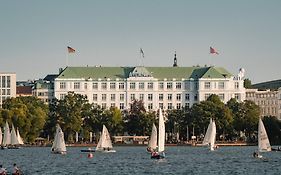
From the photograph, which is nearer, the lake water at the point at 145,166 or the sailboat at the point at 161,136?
the lake water at the point at 145,166

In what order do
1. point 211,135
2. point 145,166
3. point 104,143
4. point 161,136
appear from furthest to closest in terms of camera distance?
point 211,135 → point 104,143 → point 161,136 → point 145,166

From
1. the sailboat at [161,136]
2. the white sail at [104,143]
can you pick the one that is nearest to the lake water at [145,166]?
the sailboat at [161,136]

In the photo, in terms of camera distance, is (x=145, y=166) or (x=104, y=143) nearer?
(x=145, y=166)

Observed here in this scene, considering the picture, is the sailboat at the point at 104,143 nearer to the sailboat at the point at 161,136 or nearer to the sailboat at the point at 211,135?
the sailboat at the point at 211,135

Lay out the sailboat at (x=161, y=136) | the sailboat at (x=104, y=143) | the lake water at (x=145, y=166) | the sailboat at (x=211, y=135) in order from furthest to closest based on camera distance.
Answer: the sailboat at (x=211, y=135) → the sailboat at (x=104, y=143) → the sailboat at (x=161, y=136) → the lake water at (x=145, y=166)

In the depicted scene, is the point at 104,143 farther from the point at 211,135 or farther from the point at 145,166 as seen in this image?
the point at 145,166

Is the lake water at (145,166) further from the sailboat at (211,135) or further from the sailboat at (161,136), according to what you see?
the sailboat at (211,135)

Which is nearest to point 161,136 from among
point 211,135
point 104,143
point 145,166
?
point 145,166

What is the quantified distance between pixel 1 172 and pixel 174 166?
33120mm

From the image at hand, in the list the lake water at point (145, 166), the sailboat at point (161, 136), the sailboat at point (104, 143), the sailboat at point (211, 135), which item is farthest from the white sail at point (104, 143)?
the sailboat at point (161, 136)

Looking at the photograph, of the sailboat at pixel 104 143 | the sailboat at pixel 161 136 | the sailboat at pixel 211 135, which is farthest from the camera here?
the sailboat at pixel 211 135

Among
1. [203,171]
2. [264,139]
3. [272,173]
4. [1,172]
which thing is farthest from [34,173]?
[264,139]

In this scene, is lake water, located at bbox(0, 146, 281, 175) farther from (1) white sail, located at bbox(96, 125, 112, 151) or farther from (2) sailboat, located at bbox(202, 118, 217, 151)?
(2) sailboat, located at bbox(202, 118, 217, 151)

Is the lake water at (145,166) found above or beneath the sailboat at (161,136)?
beneath
